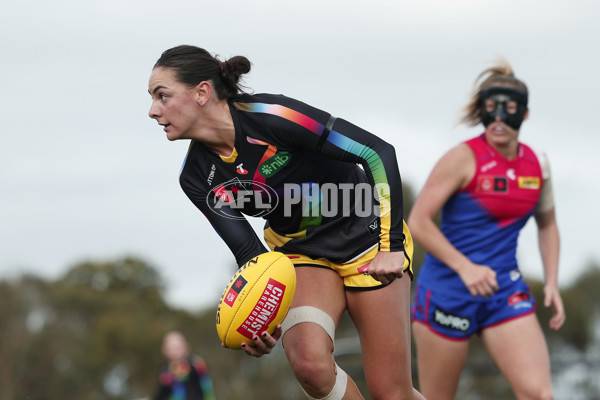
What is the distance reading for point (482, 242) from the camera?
577 centimetres

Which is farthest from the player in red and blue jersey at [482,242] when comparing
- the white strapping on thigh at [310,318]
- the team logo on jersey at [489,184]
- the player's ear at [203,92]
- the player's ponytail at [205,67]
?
the player's ear at [203,92]

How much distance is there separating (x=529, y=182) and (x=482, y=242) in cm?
52

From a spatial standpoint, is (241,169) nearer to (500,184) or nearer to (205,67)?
(205,67)

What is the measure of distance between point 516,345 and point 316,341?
5.75ft

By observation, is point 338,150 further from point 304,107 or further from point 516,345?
point 516,345

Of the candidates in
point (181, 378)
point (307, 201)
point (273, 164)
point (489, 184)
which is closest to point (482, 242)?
point (489, 184)

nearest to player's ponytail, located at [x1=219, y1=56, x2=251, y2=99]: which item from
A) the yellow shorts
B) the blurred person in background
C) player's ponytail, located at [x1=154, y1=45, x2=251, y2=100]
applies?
player's ponytail, located at [x1=154, y1=45, x2=251, y2=100]

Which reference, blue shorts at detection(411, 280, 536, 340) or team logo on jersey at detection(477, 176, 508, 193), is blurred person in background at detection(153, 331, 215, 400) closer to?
blue shorts at detection(411, 280, 536, 340)

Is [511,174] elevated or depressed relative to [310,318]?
elevated

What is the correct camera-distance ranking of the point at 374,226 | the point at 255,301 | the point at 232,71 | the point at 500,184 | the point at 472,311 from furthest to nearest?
the point at 500,184, the point at 472,311, the point at 374,226, the point at 232,71, the point at 255,301

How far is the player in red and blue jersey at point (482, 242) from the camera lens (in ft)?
18.4

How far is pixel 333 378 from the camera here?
14.1 feet

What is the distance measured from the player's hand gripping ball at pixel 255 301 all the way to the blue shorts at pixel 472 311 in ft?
5.71

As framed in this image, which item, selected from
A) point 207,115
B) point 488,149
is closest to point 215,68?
point 207,115
